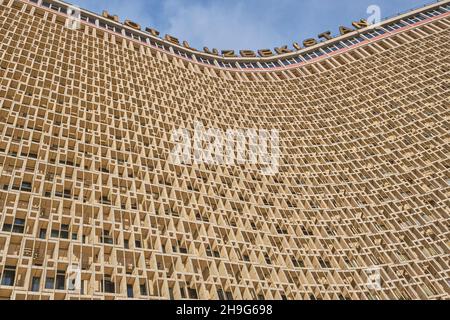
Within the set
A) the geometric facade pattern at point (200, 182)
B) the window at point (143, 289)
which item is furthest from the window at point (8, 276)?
the window at point (143, 289)

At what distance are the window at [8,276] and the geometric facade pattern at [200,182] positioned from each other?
0.47ft

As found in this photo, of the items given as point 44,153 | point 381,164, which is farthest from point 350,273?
point 44,153

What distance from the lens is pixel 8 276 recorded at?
2045 cm

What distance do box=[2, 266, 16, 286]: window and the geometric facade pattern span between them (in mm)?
145

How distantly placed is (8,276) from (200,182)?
15821 millimetres

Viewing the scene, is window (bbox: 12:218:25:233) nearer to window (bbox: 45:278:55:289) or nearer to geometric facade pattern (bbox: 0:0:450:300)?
geometric facade pattern (bbox: 0:0:450:300)

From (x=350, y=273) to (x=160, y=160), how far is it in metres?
16.9

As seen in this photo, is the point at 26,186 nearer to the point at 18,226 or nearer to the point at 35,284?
the point at 18,226

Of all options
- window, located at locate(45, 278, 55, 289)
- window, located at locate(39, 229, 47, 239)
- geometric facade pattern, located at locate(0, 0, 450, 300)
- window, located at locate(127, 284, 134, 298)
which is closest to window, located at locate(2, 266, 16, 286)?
geometric facade pattern, located at locate(0, 0, 450, 300)

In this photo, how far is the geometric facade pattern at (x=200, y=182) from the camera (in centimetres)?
2386

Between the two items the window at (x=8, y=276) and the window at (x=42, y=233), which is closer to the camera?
the window at (x=8, y=276)

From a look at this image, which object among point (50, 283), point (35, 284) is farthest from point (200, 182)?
point (35, 284)

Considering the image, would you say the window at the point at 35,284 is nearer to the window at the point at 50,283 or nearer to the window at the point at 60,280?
Result: the window at the point at 50,283

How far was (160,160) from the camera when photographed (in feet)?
108
